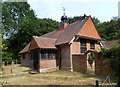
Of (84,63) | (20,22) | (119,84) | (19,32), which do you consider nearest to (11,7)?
(20,22)

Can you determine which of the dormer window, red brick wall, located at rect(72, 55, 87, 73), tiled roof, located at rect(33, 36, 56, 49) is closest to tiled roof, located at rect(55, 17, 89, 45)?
tiled roof, located at rect(33, 36, 56, 49)

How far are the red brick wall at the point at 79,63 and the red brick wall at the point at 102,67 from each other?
194 cm

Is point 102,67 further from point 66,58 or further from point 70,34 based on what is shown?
point 70,34

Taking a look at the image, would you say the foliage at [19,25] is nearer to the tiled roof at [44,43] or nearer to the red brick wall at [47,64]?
the tiled roof at [44,43]

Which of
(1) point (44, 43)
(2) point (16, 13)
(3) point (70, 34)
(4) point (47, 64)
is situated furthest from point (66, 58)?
(2) point (16, 13)

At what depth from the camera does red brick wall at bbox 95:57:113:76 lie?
1027 centimetres

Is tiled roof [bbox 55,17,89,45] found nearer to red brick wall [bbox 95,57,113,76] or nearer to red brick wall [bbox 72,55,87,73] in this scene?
red brick wall [bbox 72,55,87,73]

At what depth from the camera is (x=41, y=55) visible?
15562mm

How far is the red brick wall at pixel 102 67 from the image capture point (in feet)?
33.7

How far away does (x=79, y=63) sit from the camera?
45.4 feet

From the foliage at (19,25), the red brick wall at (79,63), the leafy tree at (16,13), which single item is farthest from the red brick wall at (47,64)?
the leafy tree at (16,13)

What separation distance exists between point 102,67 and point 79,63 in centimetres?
358

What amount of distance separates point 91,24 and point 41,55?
35.5 feet

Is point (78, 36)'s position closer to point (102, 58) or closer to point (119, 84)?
point (102, 58)
